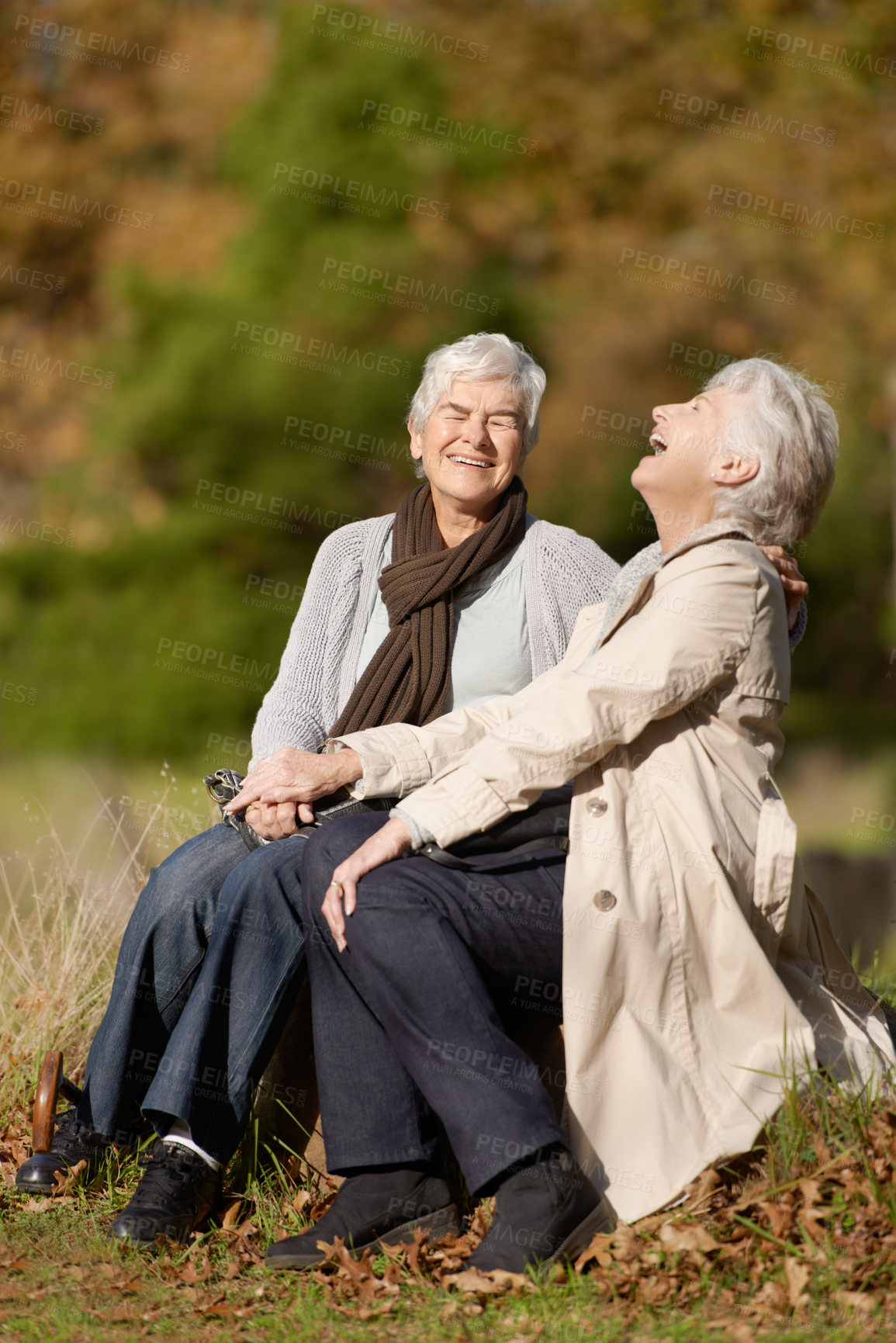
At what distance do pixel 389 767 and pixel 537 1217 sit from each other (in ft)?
3.38

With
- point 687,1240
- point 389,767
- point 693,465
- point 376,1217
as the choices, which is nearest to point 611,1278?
point 687,1240

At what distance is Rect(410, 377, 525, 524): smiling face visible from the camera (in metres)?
3.43

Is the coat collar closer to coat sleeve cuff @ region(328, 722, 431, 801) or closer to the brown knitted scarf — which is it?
coat sleeve cuff @ region(328, 722, 431, 801)

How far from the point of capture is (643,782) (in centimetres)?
252

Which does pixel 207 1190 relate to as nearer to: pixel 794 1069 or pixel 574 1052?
pixel 574 1052

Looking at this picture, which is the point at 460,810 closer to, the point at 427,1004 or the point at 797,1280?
the point at 427,1004

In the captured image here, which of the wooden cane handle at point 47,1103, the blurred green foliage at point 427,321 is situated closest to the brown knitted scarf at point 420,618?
the wooden cane handle at point 47,1103

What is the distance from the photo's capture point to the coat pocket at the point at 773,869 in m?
2.48

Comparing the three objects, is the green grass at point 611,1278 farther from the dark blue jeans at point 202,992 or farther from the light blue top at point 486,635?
the light blue top at point 486,635

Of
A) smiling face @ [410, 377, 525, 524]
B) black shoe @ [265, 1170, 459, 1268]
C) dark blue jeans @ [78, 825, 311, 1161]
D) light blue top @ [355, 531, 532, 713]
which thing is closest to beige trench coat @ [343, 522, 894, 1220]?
black shoe @ [265, 1170, 459, 1268]

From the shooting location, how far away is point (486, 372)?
345 centimetres

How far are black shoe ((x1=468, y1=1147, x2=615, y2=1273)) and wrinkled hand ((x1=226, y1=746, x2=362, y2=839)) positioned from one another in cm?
98

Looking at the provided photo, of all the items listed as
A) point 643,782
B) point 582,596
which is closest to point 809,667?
point 582,596

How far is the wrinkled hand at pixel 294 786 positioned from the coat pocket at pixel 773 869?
95 centimetres
